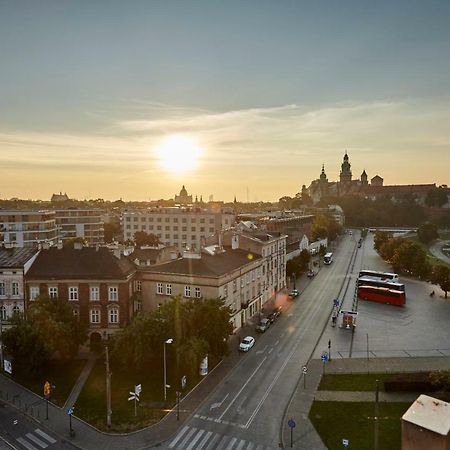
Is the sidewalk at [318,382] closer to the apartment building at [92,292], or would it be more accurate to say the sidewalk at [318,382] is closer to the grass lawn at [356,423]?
the grass lawn at [356,423]

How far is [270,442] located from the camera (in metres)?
33.1

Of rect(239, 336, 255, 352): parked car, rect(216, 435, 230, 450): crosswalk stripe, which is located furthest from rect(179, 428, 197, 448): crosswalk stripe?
rect(239, 336, 255, 352): parked car

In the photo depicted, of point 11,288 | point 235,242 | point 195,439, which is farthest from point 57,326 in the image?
point 235,242

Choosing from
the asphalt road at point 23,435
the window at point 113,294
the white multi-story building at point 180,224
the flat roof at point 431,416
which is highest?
the white multi-story building at point 180,224

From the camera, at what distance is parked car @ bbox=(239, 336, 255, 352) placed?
52.7 metres

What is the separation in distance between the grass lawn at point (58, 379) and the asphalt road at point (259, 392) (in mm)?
14533

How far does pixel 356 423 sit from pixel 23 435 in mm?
28040

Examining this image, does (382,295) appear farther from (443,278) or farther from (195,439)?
(195,439)

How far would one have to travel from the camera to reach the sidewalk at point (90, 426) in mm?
33594

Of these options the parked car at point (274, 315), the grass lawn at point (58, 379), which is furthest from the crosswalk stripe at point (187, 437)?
the parked car at point (274, 315)

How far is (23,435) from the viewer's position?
35.2m

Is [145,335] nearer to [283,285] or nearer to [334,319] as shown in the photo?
[334,319]

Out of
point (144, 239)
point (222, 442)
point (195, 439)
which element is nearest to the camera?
point (222, 442)

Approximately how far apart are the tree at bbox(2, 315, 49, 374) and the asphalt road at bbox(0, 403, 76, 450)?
555 cm
